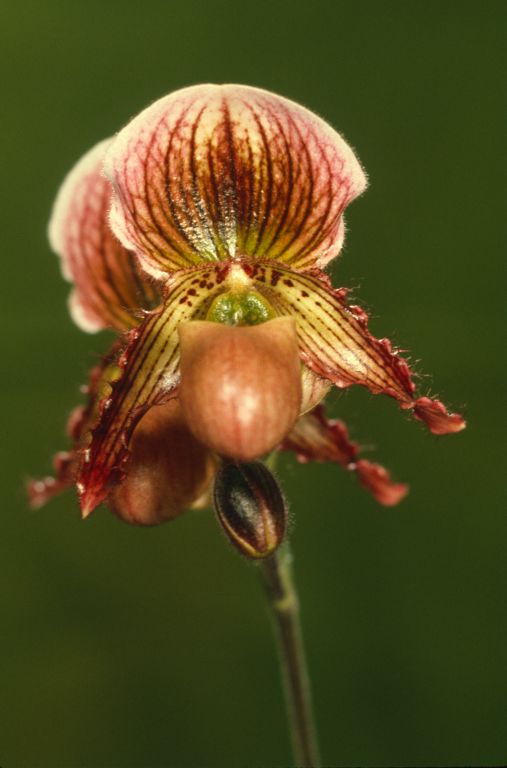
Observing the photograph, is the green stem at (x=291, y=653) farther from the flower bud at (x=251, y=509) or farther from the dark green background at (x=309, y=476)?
the dark green background at (x=309, y=476)

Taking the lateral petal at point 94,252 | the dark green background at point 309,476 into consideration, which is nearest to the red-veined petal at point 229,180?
the lateral petal at point 94,252

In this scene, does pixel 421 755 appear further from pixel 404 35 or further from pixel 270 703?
pixel 404 35

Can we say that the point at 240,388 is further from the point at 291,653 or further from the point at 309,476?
the point at 309,476

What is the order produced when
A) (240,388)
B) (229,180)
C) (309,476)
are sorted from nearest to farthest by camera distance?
1. (240,388)
2. (229,180)
3. (309,476)

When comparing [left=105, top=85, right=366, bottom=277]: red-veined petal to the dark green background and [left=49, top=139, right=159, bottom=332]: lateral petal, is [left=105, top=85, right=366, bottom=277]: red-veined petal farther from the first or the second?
the dark green background

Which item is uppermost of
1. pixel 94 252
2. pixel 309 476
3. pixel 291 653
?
pixel 94 252

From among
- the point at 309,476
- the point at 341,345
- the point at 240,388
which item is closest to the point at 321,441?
the point at 341,345
